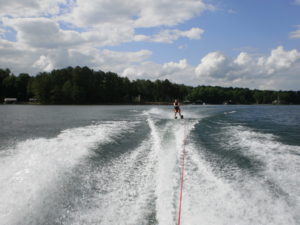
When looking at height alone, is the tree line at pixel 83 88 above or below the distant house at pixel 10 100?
above

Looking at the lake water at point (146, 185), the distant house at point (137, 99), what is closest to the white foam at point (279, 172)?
the lake water at point (146, 185)

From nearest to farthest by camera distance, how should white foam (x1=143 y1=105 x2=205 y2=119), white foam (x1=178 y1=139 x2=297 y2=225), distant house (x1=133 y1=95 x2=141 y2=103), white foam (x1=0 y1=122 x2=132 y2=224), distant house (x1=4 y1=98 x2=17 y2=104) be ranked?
white foam (x1=178 y1=139 x2=297 y2=225) < white foam (x1=0 y1=122 x2=132 y2=224) < white foam (x1=143 y1=105 x2=205 y2=119) < distant house (x1=4 y1=98 x2=17 y2=104) < distant house (x1=133 y1=95 x2=141 y2=103)

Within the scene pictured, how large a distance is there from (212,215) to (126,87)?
100 metres

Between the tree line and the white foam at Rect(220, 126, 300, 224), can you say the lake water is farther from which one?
the tree line

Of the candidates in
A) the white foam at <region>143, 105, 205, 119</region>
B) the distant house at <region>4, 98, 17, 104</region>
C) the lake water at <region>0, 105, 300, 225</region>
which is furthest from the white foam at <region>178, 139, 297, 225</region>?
the distant house at <region>4, 98, 17, 104</region>

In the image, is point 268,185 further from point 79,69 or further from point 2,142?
point 79,69

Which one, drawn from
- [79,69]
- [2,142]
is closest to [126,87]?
[79,69]

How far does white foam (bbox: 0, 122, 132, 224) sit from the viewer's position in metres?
4.11

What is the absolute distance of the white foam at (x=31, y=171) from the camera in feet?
13.5

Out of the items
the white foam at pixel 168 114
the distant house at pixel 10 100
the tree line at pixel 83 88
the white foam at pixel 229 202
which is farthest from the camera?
the distant house at pixel 10 100

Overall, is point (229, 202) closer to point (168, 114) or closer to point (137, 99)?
point (168, 114)

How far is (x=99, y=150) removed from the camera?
827cm

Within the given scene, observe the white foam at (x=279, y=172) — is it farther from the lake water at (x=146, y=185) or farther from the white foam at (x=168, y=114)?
the white foam at (x=168, y=114)

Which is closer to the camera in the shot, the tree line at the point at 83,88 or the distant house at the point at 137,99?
the tree line at the point at 83,88
